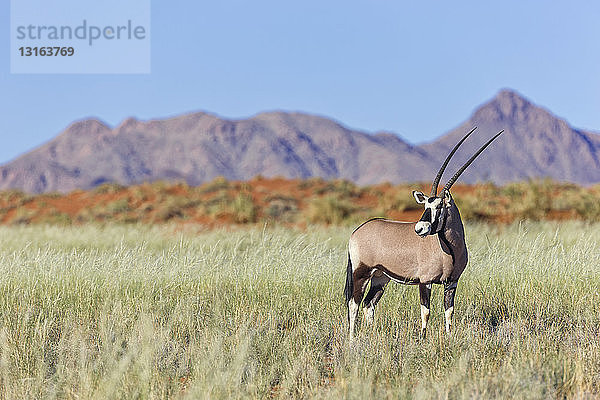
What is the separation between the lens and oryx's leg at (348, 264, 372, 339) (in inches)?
218

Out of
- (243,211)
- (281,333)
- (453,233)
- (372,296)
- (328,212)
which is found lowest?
(243,211)

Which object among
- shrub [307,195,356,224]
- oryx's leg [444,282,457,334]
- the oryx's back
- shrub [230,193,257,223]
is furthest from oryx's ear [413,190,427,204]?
shrub [230,193,257,223]

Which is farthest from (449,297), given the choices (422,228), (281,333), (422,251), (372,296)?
(281,333)

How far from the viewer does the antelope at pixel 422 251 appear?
5055 mm

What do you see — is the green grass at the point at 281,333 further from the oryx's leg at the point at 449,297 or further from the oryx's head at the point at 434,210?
the oryx's head at the point at 434,210

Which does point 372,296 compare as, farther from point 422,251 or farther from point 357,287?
point 422,251

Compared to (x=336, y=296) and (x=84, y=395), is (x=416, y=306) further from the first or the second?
(x=84, y=395)

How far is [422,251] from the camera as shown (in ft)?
17.3

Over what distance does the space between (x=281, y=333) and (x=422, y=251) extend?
160cm

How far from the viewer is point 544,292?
742cm

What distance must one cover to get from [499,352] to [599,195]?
77.9ft

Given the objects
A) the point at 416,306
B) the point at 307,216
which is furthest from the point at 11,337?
the point at 307,216

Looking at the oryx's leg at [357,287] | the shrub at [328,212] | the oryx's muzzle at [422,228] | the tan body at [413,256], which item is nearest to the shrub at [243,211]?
the shrub at [328,212]

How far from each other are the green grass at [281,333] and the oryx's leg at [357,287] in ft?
0.77
